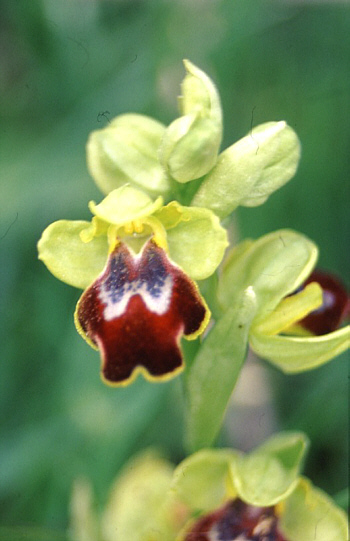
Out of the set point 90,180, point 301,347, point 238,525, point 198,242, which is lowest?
Result: point 238,525

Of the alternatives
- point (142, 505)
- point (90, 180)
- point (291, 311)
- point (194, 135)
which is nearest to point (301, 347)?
point (291, 311)

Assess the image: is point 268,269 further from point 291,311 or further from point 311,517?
point 311,517

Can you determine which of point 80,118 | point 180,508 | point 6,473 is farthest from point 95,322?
point 80,118

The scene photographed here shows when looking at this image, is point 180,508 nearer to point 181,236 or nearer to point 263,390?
point 181,236

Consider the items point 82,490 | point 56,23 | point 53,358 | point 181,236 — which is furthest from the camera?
point 56,23

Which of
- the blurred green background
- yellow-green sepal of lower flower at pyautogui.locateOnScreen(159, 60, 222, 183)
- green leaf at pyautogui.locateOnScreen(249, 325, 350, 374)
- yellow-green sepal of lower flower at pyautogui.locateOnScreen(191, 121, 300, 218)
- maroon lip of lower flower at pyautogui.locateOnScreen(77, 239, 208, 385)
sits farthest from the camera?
the blurred green background

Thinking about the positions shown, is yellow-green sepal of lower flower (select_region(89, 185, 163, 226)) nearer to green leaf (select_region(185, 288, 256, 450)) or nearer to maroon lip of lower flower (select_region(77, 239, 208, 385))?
maroon lip of lower flower (select_region(77, 239, 208, 385))

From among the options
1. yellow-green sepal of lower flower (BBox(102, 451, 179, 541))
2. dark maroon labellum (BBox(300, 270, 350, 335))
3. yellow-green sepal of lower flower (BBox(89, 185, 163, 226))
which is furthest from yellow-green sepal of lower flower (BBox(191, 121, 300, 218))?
yellow-green sepal of lower flower (BBox(102, 451, 179, 541))
